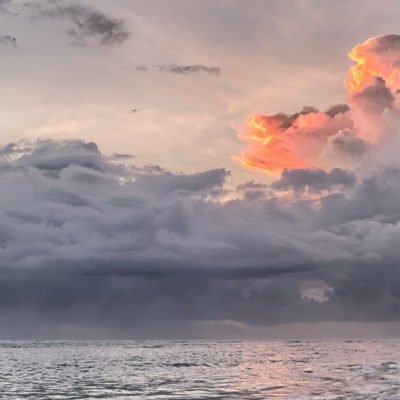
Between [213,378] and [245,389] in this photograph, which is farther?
[213,378]

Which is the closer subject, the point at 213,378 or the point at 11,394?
the point at 11,394

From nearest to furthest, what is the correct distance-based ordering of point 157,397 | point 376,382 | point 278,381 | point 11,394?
point 157,397 < point 11,394 < point 376,382 < point 278,381

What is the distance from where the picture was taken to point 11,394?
56719 mm

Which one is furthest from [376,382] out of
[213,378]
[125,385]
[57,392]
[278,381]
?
[57,392]

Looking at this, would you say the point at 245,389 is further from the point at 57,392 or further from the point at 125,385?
the point at 57,392

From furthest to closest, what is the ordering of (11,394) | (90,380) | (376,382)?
(90,380), (376,382), (11,394)

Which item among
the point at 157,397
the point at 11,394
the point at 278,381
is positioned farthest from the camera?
the point at 278,381

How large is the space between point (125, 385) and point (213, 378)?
13.8 metres

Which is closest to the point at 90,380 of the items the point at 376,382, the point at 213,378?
the point at 213,378

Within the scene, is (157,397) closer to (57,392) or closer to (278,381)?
(57,392)

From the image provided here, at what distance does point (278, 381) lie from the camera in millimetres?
67062

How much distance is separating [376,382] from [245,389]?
14.7 metres

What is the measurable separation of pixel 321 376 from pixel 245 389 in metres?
19.1

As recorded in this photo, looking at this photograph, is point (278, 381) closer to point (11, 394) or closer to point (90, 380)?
point (90, 380)
